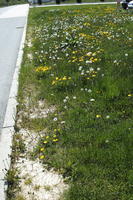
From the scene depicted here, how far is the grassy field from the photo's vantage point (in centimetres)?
375

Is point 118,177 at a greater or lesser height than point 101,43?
greater

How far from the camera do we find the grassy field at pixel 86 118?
3.75 m

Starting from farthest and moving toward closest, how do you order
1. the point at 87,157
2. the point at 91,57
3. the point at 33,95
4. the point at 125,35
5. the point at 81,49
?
1. the point at 125,35
2. the point at 81,49
3. the point at 91,57
4. the point at 33,95
5. the point at 87,157

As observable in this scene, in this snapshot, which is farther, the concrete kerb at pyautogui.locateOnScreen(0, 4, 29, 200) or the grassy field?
the concrete kerb at pyautogui.locateOnScreen(0, 4, 29, 200)

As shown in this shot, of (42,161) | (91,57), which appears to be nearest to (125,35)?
(91,57)

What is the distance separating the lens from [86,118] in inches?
205

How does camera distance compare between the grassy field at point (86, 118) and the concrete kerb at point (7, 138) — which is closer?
the grassy field at point (86, 118)

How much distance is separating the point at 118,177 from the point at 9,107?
3.51m

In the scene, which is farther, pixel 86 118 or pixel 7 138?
pixel 86 118

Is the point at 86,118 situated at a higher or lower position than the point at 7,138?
higher

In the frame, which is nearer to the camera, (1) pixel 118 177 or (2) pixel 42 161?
(1) pixel 118 177

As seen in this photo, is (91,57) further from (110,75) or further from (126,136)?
(126,136)

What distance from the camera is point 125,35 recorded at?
11.8 m

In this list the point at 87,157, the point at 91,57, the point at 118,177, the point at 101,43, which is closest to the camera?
the point at 118,177
